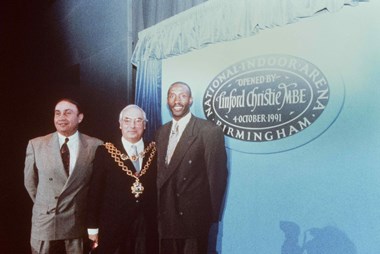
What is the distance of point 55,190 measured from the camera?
2.90m

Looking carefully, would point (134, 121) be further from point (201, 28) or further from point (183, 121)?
point (201, 28)

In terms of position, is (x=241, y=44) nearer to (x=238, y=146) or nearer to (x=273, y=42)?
(x=273, y=42)

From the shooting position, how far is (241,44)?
3143 mm

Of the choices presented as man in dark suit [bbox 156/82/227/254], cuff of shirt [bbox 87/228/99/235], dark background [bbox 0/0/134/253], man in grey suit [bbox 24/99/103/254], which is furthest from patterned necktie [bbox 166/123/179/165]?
dark background [bbox 0/0/134/253]

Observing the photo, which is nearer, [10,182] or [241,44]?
[241,44]

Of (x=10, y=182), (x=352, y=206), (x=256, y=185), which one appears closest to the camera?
(x=352, y=206)

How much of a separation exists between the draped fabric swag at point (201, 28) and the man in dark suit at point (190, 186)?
619mm

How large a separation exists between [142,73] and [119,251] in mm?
1876

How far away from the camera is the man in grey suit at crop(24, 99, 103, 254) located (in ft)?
9.48

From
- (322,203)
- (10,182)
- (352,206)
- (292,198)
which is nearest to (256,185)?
(292,198)

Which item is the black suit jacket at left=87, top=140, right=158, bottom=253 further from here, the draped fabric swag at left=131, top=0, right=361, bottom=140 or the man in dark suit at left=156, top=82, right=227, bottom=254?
the draped fabric swag at left=131, top=0, right=361, bottom=140

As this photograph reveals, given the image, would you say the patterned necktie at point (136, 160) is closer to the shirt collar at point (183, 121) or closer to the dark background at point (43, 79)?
the shirt collar at point (183, 121)

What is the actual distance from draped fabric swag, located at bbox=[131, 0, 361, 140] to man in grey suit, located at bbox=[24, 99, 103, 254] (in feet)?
3.16

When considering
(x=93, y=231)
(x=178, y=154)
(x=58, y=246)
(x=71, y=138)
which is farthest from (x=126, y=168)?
(x=58, y=246)
